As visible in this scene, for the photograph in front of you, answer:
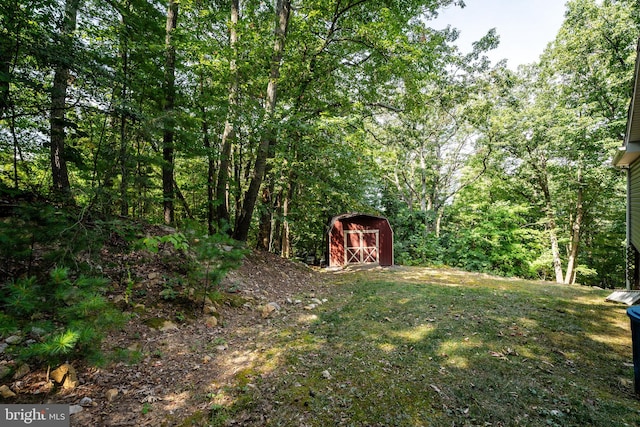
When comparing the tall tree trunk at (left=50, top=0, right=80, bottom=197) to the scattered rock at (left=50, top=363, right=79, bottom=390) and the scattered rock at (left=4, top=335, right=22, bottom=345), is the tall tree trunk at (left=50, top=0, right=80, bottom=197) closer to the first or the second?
the scattered rock at (left=4, top=335, right=22, bottom=345)

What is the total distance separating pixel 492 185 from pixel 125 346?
19867 millimetres

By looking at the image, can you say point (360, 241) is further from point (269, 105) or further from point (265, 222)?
point (269, 105)

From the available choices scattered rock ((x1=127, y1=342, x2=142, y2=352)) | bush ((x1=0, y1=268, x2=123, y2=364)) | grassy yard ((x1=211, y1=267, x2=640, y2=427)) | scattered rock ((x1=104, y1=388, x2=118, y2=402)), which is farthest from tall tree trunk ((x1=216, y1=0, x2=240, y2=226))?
bush ((x1=0, y1=268, x2=123, y2=364))

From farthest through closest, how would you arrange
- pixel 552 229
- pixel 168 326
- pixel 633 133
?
pixel 552 229 < pixel 633 133 < pixel 168 326

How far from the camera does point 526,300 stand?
643 cm

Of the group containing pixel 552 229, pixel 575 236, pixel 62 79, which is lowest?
pixel 575 236

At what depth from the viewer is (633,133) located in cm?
697

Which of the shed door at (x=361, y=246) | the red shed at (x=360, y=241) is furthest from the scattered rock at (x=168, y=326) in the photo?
the shed door at (x=361, y=246)

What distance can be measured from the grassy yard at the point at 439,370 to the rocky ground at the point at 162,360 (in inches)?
10.0

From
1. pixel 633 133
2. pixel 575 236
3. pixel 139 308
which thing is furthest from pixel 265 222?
pixel 575 236
